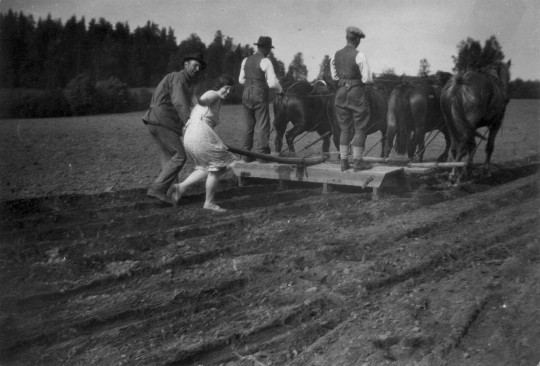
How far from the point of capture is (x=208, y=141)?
251 inches

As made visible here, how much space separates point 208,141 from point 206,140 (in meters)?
0.03

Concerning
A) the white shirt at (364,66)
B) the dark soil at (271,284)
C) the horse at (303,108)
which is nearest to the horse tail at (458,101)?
the horse at (303,108)

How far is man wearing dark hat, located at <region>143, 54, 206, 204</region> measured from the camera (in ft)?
21.8

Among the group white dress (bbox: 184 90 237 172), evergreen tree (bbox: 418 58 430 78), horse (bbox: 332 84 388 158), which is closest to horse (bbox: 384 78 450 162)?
horse (bbox: 332 84 388 158)

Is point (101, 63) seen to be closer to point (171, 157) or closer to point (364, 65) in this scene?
point (171, 157)

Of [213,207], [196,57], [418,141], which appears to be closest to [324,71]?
[418,141]

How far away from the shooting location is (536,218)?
19.8ft

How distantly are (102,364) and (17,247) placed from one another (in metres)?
2.38

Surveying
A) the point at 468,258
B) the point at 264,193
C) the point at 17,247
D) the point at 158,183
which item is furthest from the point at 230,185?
the point at 468,258

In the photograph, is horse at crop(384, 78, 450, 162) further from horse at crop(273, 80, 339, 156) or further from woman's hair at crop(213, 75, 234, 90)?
woman's hair at crop(213, 75, 234, 90)

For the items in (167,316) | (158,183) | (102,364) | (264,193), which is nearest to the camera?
(102,364)

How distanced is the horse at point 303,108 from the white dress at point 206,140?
2878 millimetres

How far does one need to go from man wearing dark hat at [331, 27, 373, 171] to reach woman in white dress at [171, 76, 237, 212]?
5.07ft

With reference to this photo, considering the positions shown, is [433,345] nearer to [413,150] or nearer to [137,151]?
[413,150]
